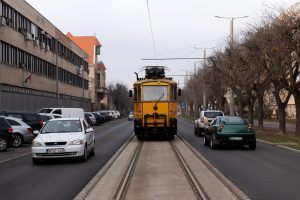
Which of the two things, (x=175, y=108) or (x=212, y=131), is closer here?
(x=212, y=131)

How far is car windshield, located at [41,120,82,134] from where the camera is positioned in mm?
17422

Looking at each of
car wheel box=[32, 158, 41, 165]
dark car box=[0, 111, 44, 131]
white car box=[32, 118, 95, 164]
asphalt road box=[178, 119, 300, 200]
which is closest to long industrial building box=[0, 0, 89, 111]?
dark car box=[0, 111, 44, 131]

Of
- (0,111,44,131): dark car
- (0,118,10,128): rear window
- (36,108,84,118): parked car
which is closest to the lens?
(0,118,10,128): rear window

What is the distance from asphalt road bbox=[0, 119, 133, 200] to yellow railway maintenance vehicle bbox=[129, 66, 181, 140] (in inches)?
408

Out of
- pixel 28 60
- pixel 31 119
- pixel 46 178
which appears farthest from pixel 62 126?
pixel 28 60

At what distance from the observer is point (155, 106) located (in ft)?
93.1

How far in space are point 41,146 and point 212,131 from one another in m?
9.06

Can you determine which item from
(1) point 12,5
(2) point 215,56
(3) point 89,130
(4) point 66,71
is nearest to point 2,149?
(3) point 89,130

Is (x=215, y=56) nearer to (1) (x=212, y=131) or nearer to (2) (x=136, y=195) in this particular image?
(1) (x=212, y=131)

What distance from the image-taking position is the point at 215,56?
51375 mm

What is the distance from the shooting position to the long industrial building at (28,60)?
43.7 metres

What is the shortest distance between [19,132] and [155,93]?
24.7ft

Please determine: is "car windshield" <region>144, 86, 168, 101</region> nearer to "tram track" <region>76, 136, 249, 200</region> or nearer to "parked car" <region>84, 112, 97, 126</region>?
"tram track" <region>76, 136, 249, 200</region>

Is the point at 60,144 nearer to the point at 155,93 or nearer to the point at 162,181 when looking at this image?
the point at 162,181
